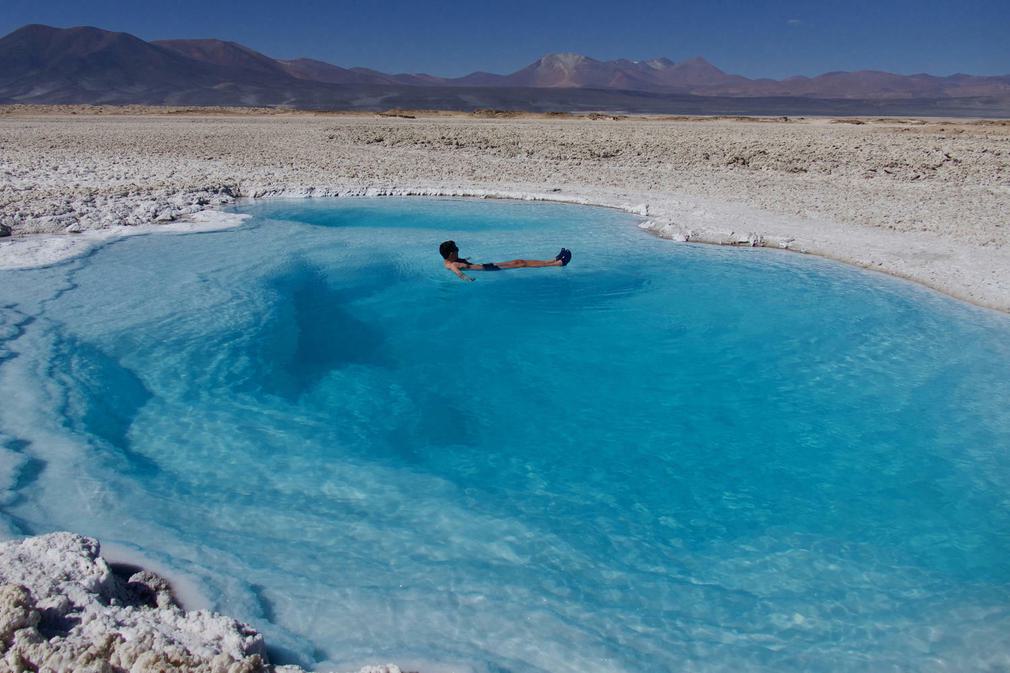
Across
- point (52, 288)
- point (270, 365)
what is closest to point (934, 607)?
point (270, 365)

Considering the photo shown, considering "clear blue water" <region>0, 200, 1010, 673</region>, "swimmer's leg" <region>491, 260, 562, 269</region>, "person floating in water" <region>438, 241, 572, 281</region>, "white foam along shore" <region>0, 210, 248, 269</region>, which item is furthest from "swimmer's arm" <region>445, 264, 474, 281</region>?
"white foam along shore" <region>0, 210, 248, 269</region>

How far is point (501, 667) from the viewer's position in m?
2.95

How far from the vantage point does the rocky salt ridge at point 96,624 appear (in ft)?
7.86

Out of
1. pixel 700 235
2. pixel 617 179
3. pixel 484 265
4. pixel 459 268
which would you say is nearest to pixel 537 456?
pixel 459 268

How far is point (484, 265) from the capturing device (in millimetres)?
8258

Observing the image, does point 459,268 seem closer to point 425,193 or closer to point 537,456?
point 537,456

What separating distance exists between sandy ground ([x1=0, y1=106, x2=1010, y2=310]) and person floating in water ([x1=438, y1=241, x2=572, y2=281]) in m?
2.25

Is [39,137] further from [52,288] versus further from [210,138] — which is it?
[52,288]

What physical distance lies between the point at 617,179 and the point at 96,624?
1297cm

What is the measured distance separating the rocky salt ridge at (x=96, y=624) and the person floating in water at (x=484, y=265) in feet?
17.5

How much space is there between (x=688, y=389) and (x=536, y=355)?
4.66 ft

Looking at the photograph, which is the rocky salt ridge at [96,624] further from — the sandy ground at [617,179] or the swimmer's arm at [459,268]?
the sandy ground at [617,179]

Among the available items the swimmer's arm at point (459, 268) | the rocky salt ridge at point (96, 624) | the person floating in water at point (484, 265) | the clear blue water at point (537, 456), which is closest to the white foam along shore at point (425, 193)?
the rocky salt ridge at point (96, 624)

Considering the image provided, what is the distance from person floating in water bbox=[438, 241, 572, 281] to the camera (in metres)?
8.02
